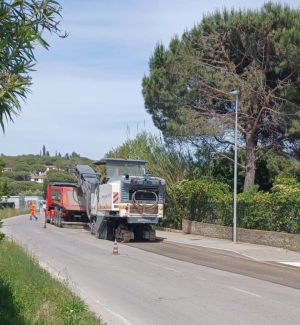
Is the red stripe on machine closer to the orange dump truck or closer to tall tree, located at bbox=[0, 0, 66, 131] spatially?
the orange dump truck

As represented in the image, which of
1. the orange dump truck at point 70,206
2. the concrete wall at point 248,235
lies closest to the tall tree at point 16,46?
the concrete wall at point 248,235

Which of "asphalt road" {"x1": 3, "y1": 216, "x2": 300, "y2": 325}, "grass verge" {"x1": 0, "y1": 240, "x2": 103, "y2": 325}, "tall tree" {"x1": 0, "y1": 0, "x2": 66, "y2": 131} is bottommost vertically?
"asphalt road" {"x1": 3, "y1": 216, "x2": 300, "y2": 325}

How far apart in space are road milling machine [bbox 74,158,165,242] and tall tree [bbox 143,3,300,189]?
182 inches

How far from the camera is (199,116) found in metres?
29.9

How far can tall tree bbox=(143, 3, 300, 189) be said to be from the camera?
2795 centimetres

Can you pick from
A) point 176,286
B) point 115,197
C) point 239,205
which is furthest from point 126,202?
point 176,286

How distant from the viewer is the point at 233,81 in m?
28.7

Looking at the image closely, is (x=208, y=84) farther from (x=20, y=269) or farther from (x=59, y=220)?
(x=20, y=269)

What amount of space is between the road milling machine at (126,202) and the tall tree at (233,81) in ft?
15.1

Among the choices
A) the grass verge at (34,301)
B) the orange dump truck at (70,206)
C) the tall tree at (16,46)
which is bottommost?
the grass verge at (34,301)

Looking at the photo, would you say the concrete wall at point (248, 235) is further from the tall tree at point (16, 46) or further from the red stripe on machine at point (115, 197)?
the tall tree at point (16, 46)

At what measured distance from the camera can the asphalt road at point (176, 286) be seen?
33.0ft

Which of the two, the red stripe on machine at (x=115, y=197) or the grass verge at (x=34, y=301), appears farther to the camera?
the red stripe on machine at (x=115, y=197)

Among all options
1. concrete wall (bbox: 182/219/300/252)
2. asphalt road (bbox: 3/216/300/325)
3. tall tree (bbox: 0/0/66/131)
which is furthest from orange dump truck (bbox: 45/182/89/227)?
tall tree (bbox: 0/0/66/131)
